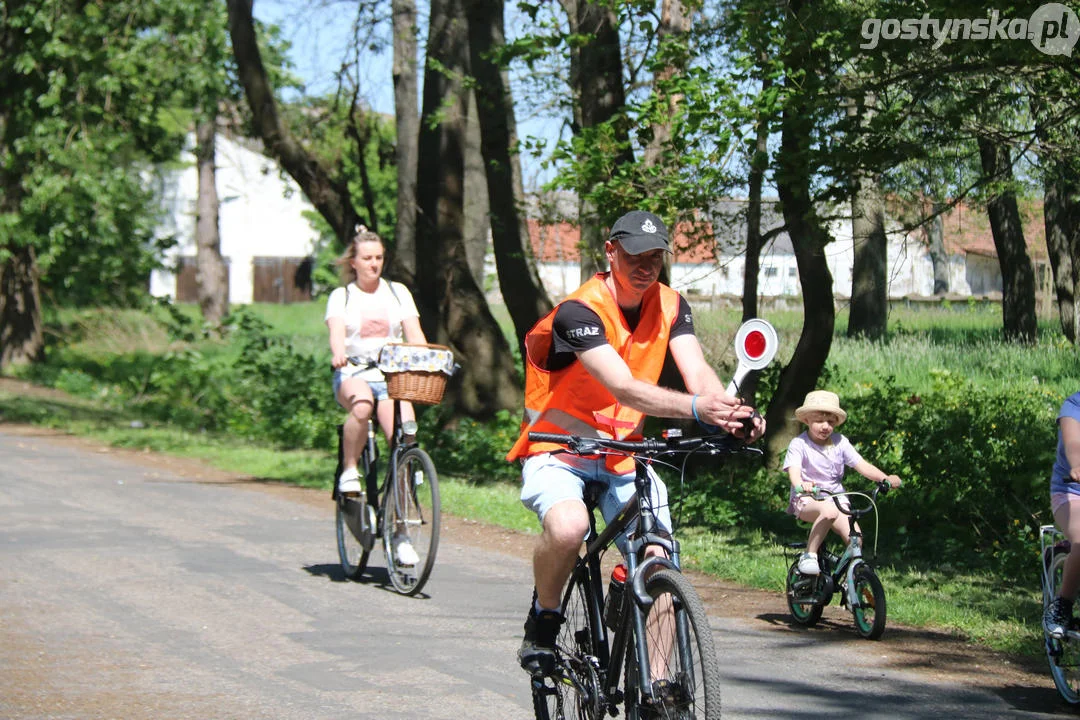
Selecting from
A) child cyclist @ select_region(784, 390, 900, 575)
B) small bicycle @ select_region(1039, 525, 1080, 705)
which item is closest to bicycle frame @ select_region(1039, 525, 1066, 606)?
small bicycle @ select_region(1039, 525, 1080, 705)

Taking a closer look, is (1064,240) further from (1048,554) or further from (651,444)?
(651,444)

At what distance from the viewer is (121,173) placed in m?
25.0

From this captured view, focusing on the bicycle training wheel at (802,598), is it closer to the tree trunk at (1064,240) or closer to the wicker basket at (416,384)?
the wicker basket at (416,384)

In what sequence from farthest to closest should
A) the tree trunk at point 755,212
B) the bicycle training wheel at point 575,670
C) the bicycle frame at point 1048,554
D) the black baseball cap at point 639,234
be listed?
the tree trunk at point 755,212
the bicycle frame at point 1048,554
the bicycle training wheel at point 575,670
the black baseball cap at point 639,234

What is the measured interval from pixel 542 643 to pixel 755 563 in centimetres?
452

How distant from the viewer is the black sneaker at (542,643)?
5.01m

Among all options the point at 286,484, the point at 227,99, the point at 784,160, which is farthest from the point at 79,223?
the point at 784,160

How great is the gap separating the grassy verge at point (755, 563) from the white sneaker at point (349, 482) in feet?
7.85

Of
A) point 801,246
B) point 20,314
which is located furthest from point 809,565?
point 20,314

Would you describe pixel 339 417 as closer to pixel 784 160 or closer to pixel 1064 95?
pixel 784 160

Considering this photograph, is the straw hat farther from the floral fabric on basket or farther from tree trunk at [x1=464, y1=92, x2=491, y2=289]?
tree trunk at [x1=464, y1=92, x2=491, y2=289]

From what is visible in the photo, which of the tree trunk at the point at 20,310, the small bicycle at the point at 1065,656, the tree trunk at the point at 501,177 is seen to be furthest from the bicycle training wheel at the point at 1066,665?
the tree trunk at the point at 20,310

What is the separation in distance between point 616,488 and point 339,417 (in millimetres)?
13463

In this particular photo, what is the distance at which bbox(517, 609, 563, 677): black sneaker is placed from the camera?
16.4ft
